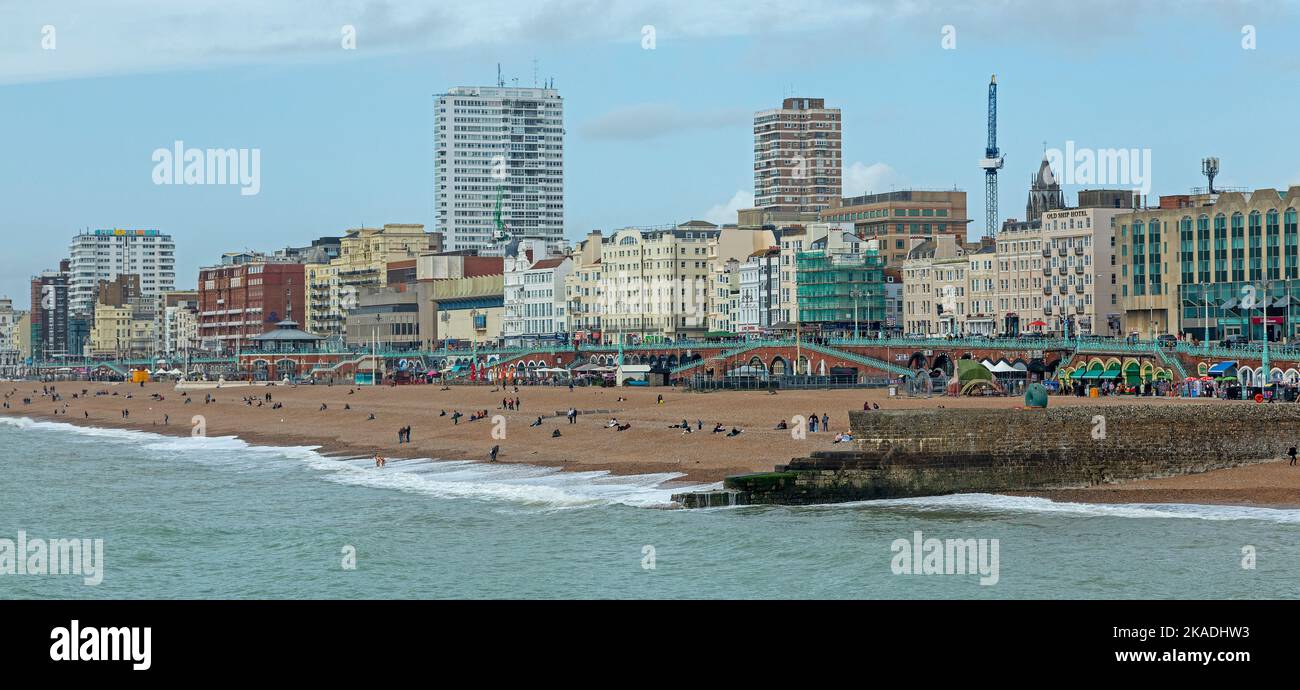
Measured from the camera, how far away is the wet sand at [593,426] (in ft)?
154

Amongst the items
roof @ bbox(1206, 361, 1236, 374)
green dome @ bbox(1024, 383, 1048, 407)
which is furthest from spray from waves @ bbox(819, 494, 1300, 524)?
roof @ bbox(1206, 361, 1236, 374)

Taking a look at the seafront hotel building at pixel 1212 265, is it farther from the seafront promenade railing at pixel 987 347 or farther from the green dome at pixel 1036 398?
the green dome at pixel 1036 398

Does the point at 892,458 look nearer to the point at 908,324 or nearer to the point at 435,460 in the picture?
the point at 435,460

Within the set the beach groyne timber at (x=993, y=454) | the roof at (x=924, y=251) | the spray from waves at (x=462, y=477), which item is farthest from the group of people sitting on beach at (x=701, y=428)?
the roof at (x=924, y=251)

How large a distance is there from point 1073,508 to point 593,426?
107 ft

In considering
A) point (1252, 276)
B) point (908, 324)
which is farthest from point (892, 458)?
point (908, 324)

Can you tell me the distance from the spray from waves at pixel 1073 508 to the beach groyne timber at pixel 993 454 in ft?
2.00

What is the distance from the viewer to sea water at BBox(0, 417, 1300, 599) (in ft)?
114

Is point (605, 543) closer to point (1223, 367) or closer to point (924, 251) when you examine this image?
point (1223, 367)

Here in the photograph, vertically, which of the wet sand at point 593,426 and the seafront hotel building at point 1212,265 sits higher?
the seafront hotel building at point 1212,265

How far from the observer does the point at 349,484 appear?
5828 centimetres

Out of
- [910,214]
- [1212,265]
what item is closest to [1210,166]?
[1212,265]

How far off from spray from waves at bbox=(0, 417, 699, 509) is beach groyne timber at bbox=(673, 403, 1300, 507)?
4124 millimetres
